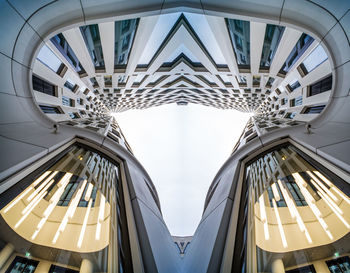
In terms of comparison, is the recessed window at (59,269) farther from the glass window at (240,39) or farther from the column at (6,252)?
the glass window at (240,39)

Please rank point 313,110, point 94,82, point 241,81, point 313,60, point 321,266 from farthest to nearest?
point 241,81 < point 94,82 < point 313,110 < point 313,60 < point 321,266

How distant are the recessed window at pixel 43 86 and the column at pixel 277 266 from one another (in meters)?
13.3

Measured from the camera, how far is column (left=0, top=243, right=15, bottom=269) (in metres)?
2.35

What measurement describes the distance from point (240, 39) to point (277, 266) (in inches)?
508

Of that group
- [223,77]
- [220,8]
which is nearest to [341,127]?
[220,8]

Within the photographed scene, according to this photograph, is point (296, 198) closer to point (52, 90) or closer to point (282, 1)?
point (282, 1)

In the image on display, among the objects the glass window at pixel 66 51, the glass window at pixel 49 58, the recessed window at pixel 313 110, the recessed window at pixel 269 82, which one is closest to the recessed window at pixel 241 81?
the recessed window at pixel 269 82

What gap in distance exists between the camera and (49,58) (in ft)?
34.9

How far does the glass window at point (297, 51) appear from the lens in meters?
9.67

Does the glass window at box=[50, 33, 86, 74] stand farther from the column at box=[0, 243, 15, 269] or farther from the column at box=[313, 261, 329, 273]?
the column at box=[313, 261, 329, 273]

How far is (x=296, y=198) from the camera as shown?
470 centimetres

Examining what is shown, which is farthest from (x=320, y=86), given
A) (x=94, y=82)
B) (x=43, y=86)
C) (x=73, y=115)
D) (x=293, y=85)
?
(x=73, y=115)

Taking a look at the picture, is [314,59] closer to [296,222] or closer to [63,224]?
[296,222]

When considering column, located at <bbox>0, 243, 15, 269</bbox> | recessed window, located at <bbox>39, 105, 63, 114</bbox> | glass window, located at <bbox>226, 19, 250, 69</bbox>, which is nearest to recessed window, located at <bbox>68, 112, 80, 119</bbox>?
recessed window, located at <bbox>39, 105, 63, 114</bbox>
